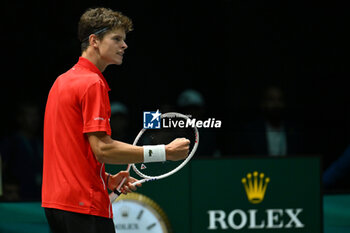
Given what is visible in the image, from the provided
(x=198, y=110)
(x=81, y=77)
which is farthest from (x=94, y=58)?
(x=198, y=110)

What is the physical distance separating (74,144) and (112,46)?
0.51 meters

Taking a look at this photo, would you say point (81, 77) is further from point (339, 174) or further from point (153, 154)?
point (339, 174)

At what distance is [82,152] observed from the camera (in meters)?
2.84

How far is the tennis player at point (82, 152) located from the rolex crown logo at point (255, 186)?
1691 mm

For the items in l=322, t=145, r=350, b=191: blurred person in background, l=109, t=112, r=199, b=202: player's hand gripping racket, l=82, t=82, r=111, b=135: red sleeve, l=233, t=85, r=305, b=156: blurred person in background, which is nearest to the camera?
l=82, t=82, r=111, b=135: red sleeve

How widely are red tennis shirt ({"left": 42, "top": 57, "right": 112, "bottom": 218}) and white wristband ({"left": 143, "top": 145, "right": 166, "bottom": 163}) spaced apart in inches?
8.3

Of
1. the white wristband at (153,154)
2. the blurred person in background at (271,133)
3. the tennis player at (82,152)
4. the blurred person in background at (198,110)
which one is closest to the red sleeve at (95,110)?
the tennis player at (82,152)

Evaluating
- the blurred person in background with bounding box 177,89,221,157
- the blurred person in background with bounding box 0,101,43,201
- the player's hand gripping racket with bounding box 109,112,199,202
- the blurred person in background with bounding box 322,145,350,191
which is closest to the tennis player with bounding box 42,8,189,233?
the player's hand gripping racket with bounding box 109,112,199,202

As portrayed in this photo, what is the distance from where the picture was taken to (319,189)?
15.5 ft

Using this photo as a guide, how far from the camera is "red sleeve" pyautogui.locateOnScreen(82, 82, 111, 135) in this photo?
2736 mm

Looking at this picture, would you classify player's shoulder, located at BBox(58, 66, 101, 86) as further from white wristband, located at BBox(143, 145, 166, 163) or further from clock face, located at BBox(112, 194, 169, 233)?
clock face, located at BBox(112, 194, 169, 233)

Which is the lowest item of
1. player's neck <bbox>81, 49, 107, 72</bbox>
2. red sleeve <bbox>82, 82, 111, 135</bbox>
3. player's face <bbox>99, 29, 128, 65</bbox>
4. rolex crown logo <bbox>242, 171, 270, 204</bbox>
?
rolex crown logo <bbox>242, 171, 270, 204</bbox>

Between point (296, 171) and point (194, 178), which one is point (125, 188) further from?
point (296, 171)

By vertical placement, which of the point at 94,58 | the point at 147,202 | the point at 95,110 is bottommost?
the point at 147,202
